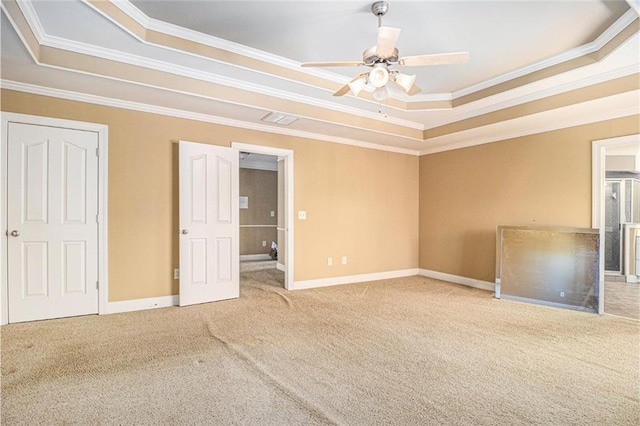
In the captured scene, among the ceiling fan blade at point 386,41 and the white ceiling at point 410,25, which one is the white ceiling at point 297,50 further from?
the ceiling fan blade at point 386,41

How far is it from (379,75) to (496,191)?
333 cm

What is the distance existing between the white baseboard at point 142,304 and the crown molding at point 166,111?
2.28 metres

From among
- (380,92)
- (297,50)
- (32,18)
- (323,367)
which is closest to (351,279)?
(323,367)

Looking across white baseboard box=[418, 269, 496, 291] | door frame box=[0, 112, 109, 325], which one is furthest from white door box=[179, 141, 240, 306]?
white baseboard box=[418, 269, 496, 291]

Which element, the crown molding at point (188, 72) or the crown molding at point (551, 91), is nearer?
the crown molding at point (188, 72)

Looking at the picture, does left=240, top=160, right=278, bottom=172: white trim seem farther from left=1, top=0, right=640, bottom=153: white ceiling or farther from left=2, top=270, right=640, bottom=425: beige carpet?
left=2, top=270, right=640, bottom=425: beige carpet

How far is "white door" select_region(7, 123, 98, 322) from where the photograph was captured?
327cm

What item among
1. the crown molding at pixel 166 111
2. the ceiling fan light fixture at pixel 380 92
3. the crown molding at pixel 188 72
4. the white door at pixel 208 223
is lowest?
the white door at pixel 208 223

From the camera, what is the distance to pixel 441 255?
5.80 meters

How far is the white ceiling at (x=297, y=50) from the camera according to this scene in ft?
8.59

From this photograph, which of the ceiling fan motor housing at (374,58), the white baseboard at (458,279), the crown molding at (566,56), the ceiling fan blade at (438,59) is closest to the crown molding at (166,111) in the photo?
the crown molding at (566,56)

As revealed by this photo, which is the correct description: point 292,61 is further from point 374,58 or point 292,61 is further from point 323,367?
point 323,367

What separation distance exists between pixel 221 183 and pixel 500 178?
13.7ft

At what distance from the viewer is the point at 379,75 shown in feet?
8.84
